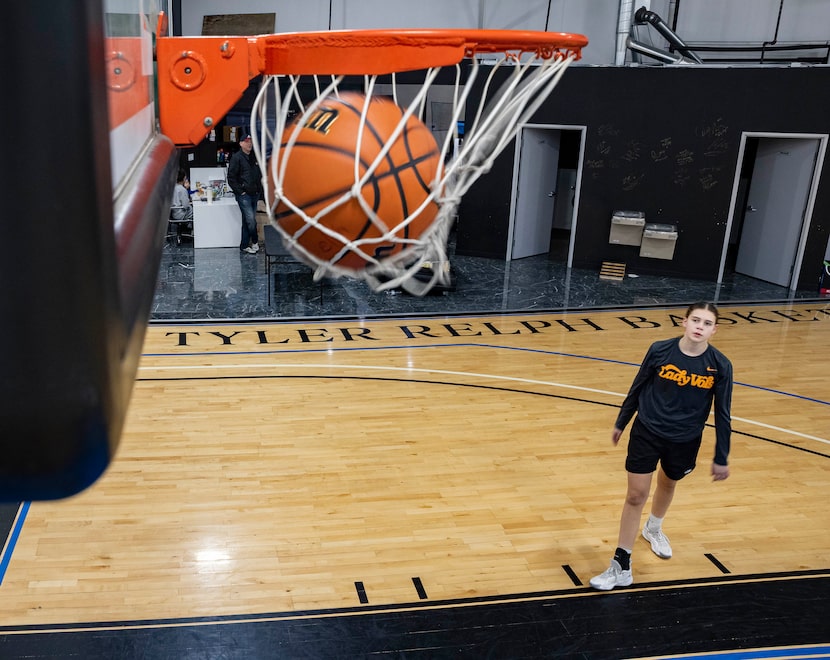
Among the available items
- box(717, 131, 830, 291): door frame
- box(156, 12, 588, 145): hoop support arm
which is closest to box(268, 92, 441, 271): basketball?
box(156, 12, 588, 145): hoop support arm

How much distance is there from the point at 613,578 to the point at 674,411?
3.13 feet

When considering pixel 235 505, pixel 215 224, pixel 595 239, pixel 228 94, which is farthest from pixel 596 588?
pixel 215 224

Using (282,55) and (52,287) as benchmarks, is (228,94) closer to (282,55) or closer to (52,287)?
(282,55)

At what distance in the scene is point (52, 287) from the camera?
49 centimetres

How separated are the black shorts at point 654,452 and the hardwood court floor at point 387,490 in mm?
675

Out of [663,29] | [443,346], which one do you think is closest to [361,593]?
[443,346]

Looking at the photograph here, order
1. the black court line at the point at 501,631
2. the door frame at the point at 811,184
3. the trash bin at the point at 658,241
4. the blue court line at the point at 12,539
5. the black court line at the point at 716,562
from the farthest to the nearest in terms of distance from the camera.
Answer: the trash bin at the point at 658,241 < the door frame at the point at 811,184 < the black court line at the point at 716,562 < the blue court line at the point at 12,539 < the black court line at the point at 501,631

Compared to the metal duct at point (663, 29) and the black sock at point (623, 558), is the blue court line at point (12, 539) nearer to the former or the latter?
the black sock at point (623, 558)

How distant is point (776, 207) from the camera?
36.0 feet

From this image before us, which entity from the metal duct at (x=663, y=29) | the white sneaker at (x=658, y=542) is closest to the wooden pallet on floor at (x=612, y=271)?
the metal duct at (x=663, y=29)

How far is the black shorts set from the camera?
396cm

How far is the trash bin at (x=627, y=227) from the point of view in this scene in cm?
1110

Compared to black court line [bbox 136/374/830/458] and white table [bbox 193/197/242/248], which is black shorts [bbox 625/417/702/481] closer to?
black court line [bbox 136/374/830/458]

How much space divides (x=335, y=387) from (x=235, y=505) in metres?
2.00
